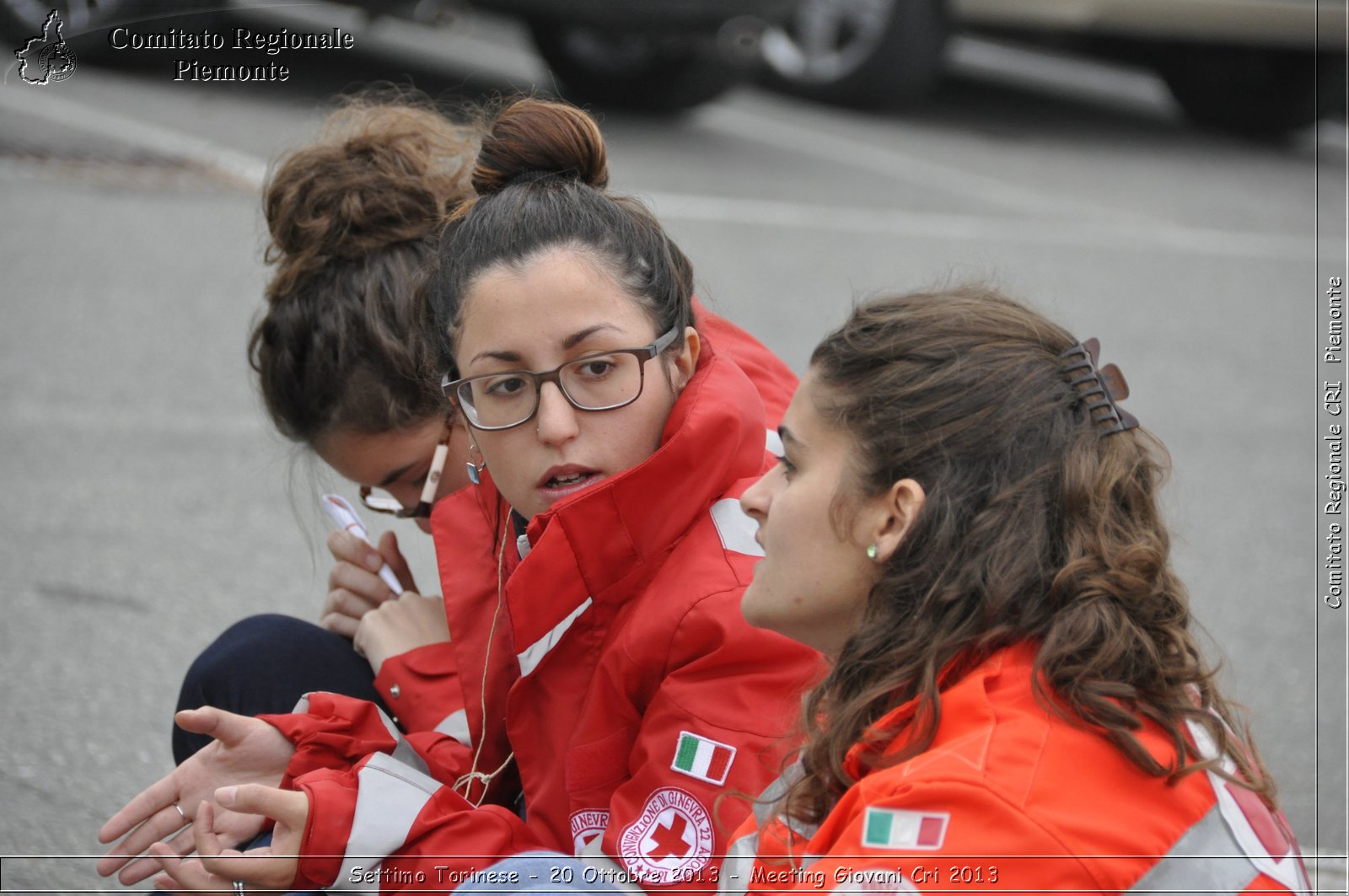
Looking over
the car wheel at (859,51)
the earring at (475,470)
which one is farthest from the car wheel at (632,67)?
the earring at (475,470)

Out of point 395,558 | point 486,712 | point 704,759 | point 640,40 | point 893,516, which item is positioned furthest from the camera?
point 640,40

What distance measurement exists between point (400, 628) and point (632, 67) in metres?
5.72

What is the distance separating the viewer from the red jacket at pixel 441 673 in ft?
7.02

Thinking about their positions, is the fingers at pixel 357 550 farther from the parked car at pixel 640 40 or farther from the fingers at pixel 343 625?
the parked car at pixel 640 40

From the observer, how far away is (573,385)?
1804 millimetres

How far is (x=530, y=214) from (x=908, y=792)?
0.98 meters

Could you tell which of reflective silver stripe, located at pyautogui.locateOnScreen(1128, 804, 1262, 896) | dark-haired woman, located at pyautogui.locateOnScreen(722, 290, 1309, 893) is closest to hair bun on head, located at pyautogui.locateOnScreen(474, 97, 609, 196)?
dark-haired woman, located at pyautogui.locateOnScreen(722, 290, 1309, 893)

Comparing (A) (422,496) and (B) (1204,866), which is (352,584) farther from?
(B) (1204,866)

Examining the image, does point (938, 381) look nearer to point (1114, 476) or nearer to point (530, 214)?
point (1114, 476)

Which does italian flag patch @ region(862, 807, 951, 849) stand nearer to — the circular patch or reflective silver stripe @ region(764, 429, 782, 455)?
the circular patch

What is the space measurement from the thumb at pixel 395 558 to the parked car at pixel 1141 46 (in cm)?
619

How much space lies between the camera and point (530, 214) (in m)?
1.87

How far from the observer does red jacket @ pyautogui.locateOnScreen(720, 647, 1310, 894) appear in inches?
46.3

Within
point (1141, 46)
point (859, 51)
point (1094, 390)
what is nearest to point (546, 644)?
point (1094, 390)
